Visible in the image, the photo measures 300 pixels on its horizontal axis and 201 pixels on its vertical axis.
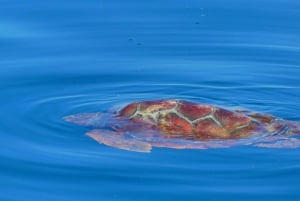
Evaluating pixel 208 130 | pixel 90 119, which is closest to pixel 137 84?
pixel 90 119

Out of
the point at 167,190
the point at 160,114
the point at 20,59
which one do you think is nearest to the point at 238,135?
the point at 160,114

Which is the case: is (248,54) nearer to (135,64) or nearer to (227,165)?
(135,64)

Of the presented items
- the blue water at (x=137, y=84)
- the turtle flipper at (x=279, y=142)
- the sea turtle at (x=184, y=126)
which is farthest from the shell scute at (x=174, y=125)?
the turtle flipper at (x=279, y=142)

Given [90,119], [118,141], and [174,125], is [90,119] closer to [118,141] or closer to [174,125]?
[118,141]

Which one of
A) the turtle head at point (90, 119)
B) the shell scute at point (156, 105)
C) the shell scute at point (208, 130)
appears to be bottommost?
the shell scute at point (208, 130)

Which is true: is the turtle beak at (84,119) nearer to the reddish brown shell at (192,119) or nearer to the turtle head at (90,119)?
the turtle head at (90,119)

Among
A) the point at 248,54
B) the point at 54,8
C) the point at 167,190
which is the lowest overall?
the point at 167,190

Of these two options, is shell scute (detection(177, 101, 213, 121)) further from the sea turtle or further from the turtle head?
the turtle head
